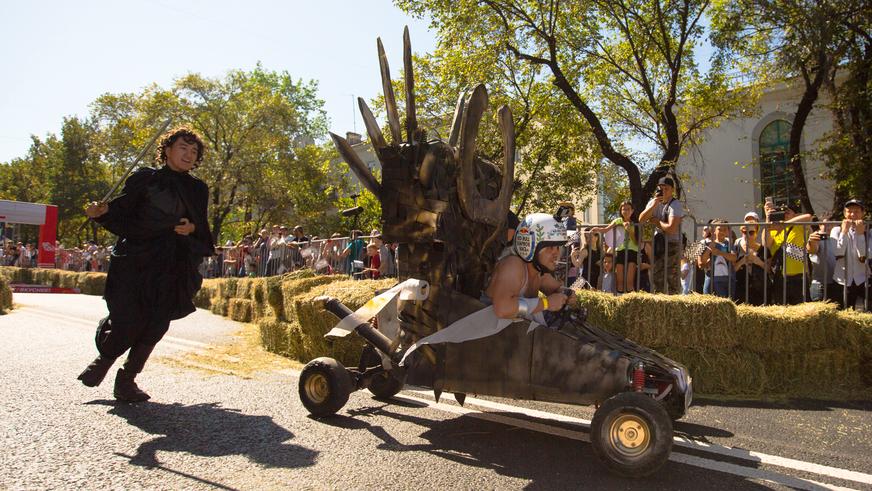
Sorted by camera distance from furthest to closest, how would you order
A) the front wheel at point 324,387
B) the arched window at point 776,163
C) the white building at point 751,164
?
the arched window at point 776,163 < the white building at point 751,164 < the front wheel at point 324,387

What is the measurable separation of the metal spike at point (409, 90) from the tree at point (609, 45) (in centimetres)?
1510

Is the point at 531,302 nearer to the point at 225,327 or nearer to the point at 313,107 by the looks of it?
the point at 225,327

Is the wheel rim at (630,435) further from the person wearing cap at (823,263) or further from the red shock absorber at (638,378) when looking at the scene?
the person wearing cap at (823,263)

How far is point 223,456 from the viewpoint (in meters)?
3.94

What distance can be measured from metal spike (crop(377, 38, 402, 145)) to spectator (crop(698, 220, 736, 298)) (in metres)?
5.12

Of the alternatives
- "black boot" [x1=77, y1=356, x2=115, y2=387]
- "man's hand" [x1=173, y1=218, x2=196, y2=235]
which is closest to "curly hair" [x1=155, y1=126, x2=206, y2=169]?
"man's hand" [x1=173, y1=218, x2=196, y2=235]

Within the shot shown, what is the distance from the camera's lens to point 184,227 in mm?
5457

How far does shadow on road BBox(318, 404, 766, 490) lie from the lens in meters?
3.48

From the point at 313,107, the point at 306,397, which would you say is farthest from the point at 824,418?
the point at 313,107

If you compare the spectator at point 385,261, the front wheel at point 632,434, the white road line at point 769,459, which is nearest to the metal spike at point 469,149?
the front wheel at point 632,434

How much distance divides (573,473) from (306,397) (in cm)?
226

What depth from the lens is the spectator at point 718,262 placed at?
8.07 m

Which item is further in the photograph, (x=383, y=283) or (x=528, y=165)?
(x=528, y=165)

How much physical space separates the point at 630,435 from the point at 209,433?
9.48 feet
